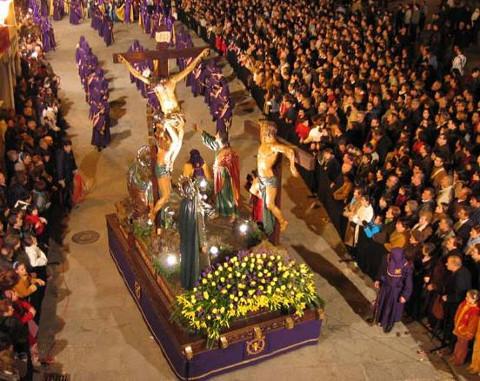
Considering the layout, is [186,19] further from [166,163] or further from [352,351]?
[352,351]

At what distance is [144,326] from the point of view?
1082 cm

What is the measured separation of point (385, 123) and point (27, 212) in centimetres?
848

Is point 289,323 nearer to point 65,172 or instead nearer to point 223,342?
point 223,342

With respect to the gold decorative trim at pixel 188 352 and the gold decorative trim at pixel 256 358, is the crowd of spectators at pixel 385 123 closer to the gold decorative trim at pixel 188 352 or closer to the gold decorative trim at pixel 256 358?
the gold decorative trim at pixel 256 358

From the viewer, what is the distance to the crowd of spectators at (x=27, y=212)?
885 centimetres

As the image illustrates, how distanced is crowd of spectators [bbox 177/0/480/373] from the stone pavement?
552mm

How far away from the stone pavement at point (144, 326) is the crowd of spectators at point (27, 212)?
43 centimetres

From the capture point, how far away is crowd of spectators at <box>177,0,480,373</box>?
418 inches

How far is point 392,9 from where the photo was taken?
Answer: 28.6m

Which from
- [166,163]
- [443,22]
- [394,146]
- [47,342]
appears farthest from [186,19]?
[47,342]

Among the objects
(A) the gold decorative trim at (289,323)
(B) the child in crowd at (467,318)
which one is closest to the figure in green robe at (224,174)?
(A) the gold decorative trim at (289,323)

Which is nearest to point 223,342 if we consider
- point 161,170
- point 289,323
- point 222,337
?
point 222,337

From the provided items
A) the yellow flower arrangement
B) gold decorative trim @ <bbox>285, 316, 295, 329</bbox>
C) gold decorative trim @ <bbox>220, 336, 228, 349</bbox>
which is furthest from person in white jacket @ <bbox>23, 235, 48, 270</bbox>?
gold decorative trim @ <bbox>285, 316, 295, 329</bbox>

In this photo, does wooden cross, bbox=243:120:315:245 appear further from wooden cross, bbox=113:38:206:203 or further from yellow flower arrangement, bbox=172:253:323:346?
wooden cross, bbox=113:38:206:203
